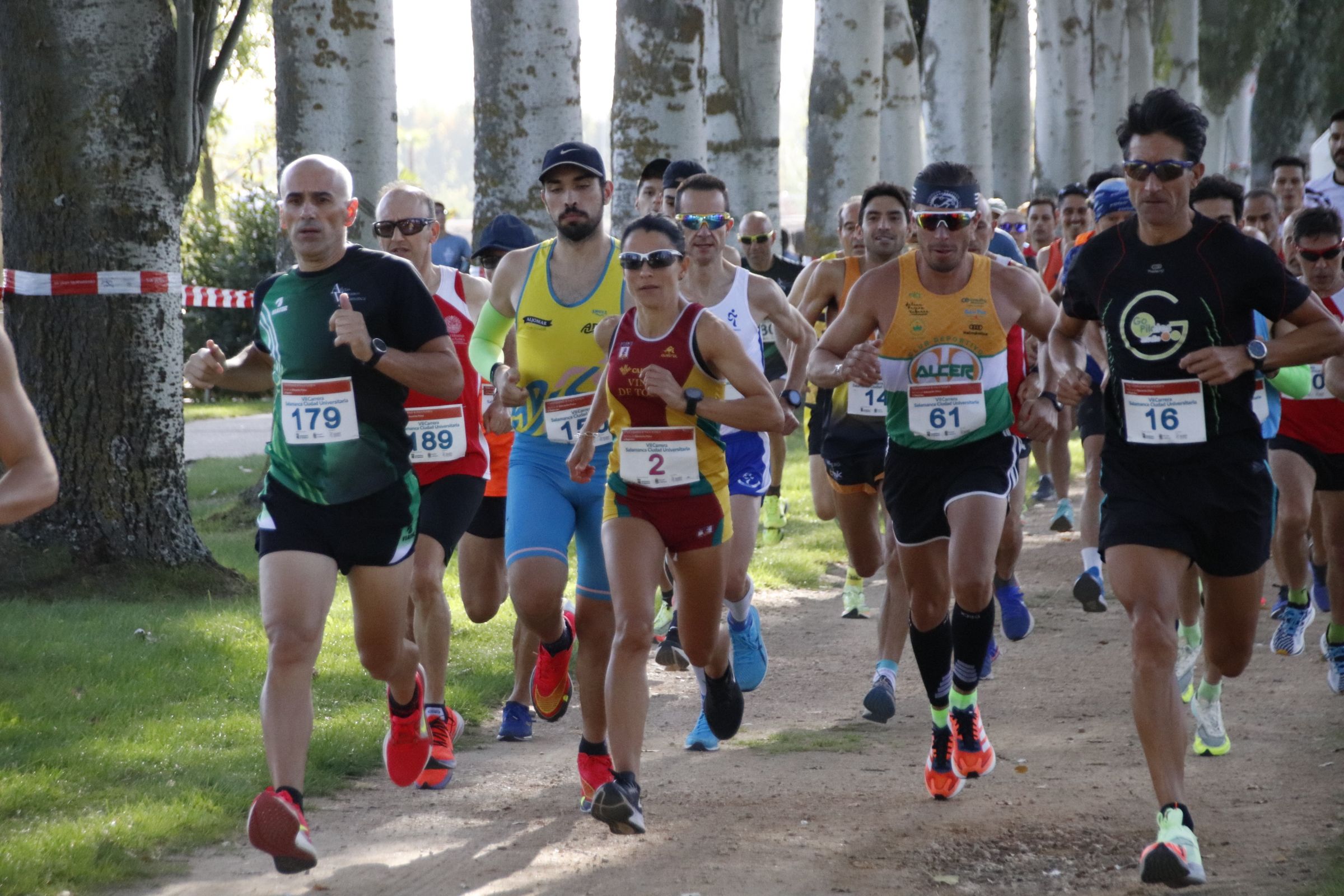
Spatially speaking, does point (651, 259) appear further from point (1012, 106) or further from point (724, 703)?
point (1012, 106)

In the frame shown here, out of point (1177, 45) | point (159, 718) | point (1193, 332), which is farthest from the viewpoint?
point (1177, 45)

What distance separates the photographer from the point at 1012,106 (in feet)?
86.0

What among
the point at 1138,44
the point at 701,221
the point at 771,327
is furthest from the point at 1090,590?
the point at 1138,44

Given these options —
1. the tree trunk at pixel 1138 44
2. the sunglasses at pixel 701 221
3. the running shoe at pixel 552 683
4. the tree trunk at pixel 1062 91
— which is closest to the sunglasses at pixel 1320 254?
the sunglasses at pixel 701 221

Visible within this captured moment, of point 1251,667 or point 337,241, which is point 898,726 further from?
point 337,241

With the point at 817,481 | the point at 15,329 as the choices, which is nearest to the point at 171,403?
the point at 15,329

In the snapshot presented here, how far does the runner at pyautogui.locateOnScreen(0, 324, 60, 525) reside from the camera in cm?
348

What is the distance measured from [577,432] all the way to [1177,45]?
108 feet

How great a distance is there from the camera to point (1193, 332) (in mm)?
5590

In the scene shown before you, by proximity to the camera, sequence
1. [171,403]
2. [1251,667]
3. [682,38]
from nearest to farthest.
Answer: [1251,667] < [171,403] < [682,38]

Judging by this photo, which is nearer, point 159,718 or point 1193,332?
point 1193,332

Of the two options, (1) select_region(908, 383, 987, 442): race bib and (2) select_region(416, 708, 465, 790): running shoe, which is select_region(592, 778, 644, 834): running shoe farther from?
(1) select_region(908, 383, 987, 442): race bib

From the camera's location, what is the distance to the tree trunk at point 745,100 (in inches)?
662

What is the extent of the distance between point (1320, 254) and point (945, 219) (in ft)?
8.43
